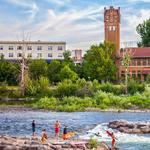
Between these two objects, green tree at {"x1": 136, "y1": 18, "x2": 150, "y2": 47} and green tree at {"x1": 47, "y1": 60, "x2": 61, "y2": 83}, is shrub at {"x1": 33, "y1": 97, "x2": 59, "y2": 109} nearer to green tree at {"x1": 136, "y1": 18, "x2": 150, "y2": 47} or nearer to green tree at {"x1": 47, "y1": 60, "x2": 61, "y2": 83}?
green tree at {"x1": 47, "y1": 60, "x2": 61, "y2": 83}

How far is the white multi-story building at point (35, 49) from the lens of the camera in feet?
615

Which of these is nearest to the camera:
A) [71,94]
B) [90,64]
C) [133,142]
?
[133,142]

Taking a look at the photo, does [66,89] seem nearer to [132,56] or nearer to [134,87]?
[134,87]

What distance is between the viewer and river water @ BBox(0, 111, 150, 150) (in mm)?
58562

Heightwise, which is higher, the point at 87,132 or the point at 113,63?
the point at 113,63

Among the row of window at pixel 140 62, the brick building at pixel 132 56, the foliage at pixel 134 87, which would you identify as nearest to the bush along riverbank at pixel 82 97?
the foliage at pixel 134 87

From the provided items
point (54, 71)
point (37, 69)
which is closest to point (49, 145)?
point (54, 71)

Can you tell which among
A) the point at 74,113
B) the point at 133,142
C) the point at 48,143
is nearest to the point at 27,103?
the point at 74,113

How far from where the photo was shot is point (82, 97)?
122m

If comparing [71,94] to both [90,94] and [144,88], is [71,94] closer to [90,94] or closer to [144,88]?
[90,94]

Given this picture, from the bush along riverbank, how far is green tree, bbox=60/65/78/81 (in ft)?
36.0

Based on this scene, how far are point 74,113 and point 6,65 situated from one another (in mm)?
51722

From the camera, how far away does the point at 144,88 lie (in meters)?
126

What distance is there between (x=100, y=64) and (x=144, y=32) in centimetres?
4801
